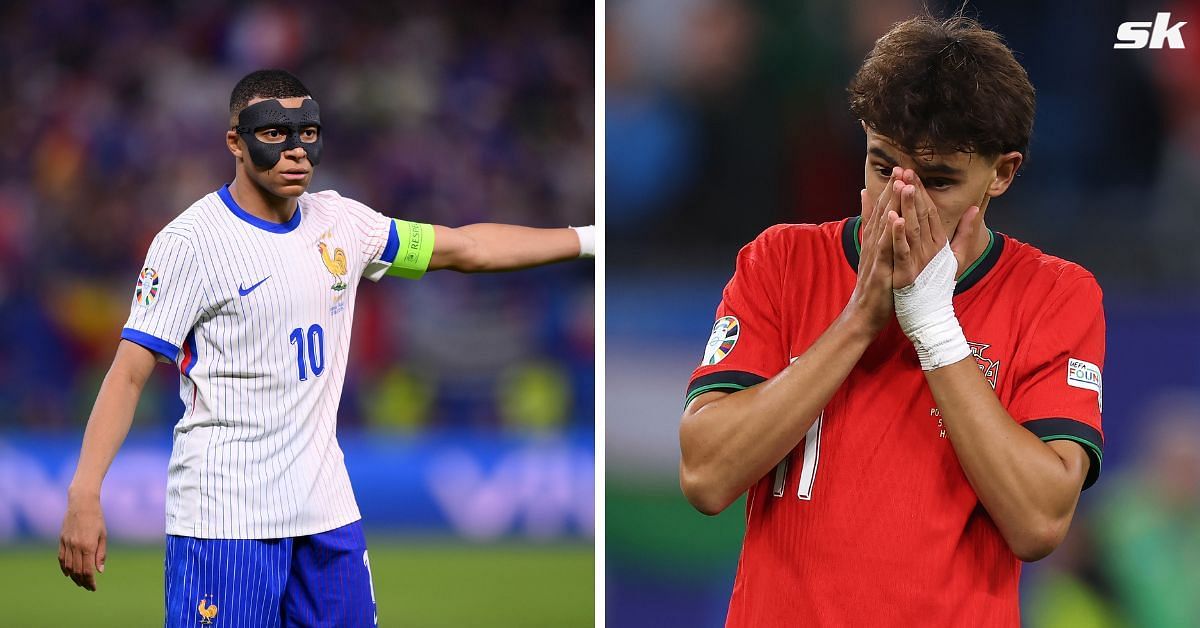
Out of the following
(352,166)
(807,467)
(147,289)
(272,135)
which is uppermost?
(352,166)

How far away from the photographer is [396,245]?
3.71 metres

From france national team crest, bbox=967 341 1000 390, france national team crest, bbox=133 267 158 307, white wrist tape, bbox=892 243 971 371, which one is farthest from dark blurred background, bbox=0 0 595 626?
white wrist tape, bbox=892 243 971 371

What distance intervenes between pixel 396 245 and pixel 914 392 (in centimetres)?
209

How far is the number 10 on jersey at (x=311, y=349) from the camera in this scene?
11.2 feet

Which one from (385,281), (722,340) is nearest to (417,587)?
(385,281)

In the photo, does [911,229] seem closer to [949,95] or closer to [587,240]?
[949,95]

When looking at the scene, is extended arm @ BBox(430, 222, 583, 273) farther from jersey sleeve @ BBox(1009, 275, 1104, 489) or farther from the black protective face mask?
jersey sleeve @ BBox(1009, 275, 1104, 489)

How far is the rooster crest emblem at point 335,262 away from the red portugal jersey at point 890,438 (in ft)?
5.61

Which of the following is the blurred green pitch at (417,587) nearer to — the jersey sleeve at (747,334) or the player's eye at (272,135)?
the player's eye at (272,135)

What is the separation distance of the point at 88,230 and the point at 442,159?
3.07 metres

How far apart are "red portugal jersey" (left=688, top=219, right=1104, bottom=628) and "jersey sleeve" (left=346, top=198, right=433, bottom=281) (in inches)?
70.5

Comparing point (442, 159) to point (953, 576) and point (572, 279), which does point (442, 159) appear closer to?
point (572, 279)

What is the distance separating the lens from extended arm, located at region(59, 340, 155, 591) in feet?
10.4

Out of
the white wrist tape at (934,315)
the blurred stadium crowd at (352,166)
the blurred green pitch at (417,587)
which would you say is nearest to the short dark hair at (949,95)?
the white wrist tape at (934,315)
